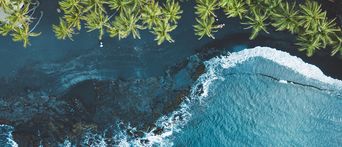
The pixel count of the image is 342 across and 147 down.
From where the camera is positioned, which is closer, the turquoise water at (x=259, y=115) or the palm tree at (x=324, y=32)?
the palm tree at (x=324, y=32)

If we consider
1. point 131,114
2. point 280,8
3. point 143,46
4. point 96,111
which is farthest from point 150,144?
point 280,8

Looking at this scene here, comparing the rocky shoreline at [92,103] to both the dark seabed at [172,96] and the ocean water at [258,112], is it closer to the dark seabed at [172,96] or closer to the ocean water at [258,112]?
the dark seabed at [172,96]

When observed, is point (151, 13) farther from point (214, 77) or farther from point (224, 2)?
point (214, 77)

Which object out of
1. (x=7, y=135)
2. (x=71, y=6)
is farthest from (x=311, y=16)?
(x=7, y=135)

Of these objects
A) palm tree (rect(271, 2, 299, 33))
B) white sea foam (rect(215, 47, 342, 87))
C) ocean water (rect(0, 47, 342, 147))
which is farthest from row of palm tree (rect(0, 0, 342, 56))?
ocean water (rect(0, 47, 342, 147))

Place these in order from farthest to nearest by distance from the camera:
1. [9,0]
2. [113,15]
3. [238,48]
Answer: [238,48] < [113,15] < [9,0]

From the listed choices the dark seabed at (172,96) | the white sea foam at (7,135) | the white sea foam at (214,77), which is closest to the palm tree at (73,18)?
the dark seabed at (172,96)

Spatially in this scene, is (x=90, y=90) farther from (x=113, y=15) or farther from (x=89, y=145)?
(x=113, y=15)
